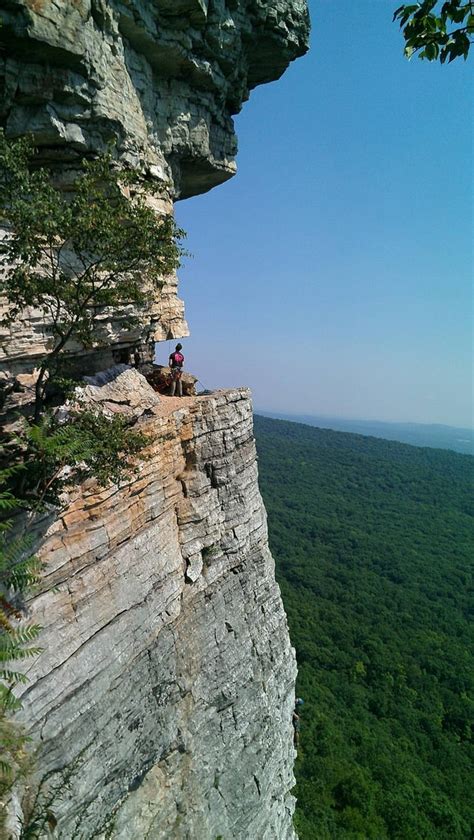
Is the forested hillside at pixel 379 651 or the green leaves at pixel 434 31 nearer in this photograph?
the green leaves at pixel 434 31

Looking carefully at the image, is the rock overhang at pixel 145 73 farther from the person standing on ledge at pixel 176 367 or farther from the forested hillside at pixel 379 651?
the forested hillside at pixel 379 651

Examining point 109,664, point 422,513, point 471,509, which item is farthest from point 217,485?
point 471,509

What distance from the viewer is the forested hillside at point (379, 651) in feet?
101

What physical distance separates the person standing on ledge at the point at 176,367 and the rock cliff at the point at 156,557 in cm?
88

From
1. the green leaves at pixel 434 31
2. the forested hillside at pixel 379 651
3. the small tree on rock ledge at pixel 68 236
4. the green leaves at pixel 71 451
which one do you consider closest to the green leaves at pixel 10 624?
the green leaves at pixel 71 451

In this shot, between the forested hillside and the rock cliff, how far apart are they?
20.0 m

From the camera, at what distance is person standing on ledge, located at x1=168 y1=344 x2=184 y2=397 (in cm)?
1370

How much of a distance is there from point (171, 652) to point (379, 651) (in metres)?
44.9

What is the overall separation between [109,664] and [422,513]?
313 feet

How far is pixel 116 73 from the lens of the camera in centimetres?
1114

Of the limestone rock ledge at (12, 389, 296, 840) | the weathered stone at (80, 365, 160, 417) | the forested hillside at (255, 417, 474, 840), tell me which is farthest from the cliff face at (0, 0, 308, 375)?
the forested hillside at (255, 417, 474, 840)

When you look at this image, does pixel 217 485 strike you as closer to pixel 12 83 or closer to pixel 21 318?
pixel 21 318

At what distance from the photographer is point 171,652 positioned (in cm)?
996

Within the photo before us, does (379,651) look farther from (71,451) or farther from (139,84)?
(139,84)
